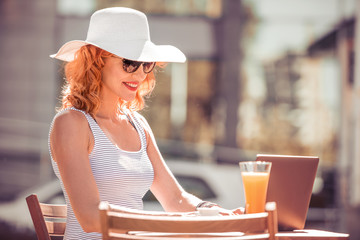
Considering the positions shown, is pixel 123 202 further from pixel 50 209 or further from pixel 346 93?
pixel 346 93

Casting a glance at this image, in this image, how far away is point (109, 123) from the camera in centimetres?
237

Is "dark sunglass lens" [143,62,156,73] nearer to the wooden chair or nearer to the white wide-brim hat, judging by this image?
the white wide-brim hat

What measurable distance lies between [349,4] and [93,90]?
17.9 ft

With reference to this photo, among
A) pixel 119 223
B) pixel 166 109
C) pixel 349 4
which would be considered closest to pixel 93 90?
pixel 119 223

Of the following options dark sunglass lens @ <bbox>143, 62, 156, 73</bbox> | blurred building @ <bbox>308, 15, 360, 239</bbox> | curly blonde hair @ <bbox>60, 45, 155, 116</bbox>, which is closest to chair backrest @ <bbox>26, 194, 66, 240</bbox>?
curly blonde hair @ <bbox>60, 45, 155, 116</bbox>

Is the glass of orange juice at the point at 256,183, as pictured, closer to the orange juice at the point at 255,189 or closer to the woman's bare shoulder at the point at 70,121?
the orange juice at the point at 255,189

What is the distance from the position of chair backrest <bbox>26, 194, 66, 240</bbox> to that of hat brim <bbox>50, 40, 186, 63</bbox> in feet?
1.95

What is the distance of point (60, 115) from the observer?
2129 mm

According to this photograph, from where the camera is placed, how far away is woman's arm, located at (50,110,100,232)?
196cm

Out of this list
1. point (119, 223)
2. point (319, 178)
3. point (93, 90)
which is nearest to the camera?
point (119, 223)

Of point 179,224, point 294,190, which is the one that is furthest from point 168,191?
point 179,224

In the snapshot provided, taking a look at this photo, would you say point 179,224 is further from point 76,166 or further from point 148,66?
point 148,66

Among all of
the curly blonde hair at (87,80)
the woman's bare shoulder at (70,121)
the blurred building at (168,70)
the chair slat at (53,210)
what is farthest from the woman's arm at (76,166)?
the blurred building at (168,70)

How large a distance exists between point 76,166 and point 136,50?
513mm
